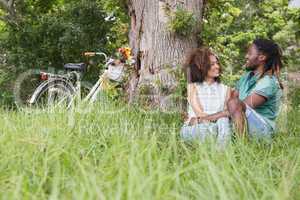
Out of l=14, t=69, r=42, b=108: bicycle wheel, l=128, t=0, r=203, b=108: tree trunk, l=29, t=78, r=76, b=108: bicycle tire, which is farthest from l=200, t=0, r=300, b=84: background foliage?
l=128, t=0, r=203, b=108: tree trunk

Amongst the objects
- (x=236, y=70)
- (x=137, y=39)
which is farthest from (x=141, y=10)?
(x=236, y=70)

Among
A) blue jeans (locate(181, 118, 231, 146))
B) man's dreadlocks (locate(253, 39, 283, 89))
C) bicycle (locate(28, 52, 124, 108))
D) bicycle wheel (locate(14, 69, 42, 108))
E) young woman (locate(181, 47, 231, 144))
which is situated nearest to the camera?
blue jeans (locate(181, 118, 231, 146))

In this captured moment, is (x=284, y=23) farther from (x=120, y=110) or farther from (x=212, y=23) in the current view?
(x=120, y=110)

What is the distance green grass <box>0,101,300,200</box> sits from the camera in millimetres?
2396

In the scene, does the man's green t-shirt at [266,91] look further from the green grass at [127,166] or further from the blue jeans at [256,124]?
the green grass at [127,166]

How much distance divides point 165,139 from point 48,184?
4.57 ft

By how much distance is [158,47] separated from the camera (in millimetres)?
5832

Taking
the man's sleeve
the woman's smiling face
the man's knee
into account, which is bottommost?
the man's knee

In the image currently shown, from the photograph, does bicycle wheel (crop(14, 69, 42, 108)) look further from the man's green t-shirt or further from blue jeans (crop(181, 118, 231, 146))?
blue jeans (crop(181, 118, 231, 146))

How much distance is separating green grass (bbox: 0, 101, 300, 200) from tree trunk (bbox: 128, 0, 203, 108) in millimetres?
1494

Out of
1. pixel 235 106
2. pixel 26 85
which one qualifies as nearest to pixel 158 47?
pixel 235 106

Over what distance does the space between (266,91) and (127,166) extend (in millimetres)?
2107

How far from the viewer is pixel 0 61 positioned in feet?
32.7

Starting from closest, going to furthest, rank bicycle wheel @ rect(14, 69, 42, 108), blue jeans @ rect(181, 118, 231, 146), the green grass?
the green grass → blue jeans @ rect(181, 118, 231, 146) → bicycle wheel @ rect(14, 69, 42, 108)
